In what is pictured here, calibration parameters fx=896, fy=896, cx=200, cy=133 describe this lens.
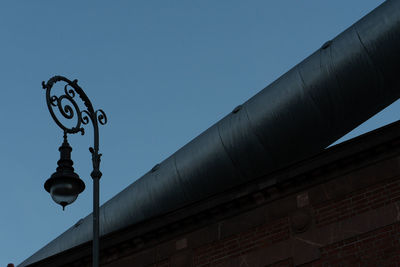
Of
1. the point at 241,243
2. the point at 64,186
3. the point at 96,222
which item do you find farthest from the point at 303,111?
the point at 96,222

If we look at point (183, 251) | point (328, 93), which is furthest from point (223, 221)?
point (328, 93)

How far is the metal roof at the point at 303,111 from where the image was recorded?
62.9 ft

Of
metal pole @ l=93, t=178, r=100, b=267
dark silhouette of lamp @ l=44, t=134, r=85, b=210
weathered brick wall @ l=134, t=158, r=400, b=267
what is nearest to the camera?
metal pole @ l=93, t=178, r=100, b=267

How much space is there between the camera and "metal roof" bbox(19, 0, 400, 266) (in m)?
19.2

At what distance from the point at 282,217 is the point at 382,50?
440 cm

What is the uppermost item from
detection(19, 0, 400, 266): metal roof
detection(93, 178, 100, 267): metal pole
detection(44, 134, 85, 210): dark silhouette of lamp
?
detection(19, 0, 400, 266): metal roof

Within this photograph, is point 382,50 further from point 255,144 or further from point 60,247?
point 60,247

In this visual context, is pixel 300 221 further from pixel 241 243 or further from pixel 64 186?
pixel 64 186

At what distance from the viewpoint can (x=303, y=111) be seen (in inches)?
770

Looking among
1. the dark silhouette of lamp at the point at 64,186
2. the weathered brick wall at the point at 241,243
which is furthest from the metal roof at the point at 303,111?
the dark silhouette of lamp at the point at 64,186

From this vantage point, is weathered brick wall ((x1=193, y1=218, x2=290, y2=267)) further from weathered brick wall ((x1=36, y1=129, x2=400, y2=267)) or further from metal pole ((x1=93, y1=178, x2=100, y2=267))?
metal pole ((x1=93, y1=178, x2=100, y2=267))

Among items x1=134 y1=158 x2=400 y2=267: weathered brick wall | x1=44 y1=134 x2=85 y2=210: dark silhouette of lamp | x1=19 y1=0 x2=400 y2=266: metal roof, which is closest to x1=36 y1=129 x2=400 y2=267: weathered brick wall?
x1=134 y1=158 x2=400 y2=267: weathered brick wall

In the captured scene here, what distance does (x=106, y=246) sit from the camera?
19.4m

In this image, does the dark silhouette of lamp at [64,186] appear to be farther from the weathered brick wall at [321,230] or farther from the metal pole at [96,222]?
the weathered brick wall at [321,230]
